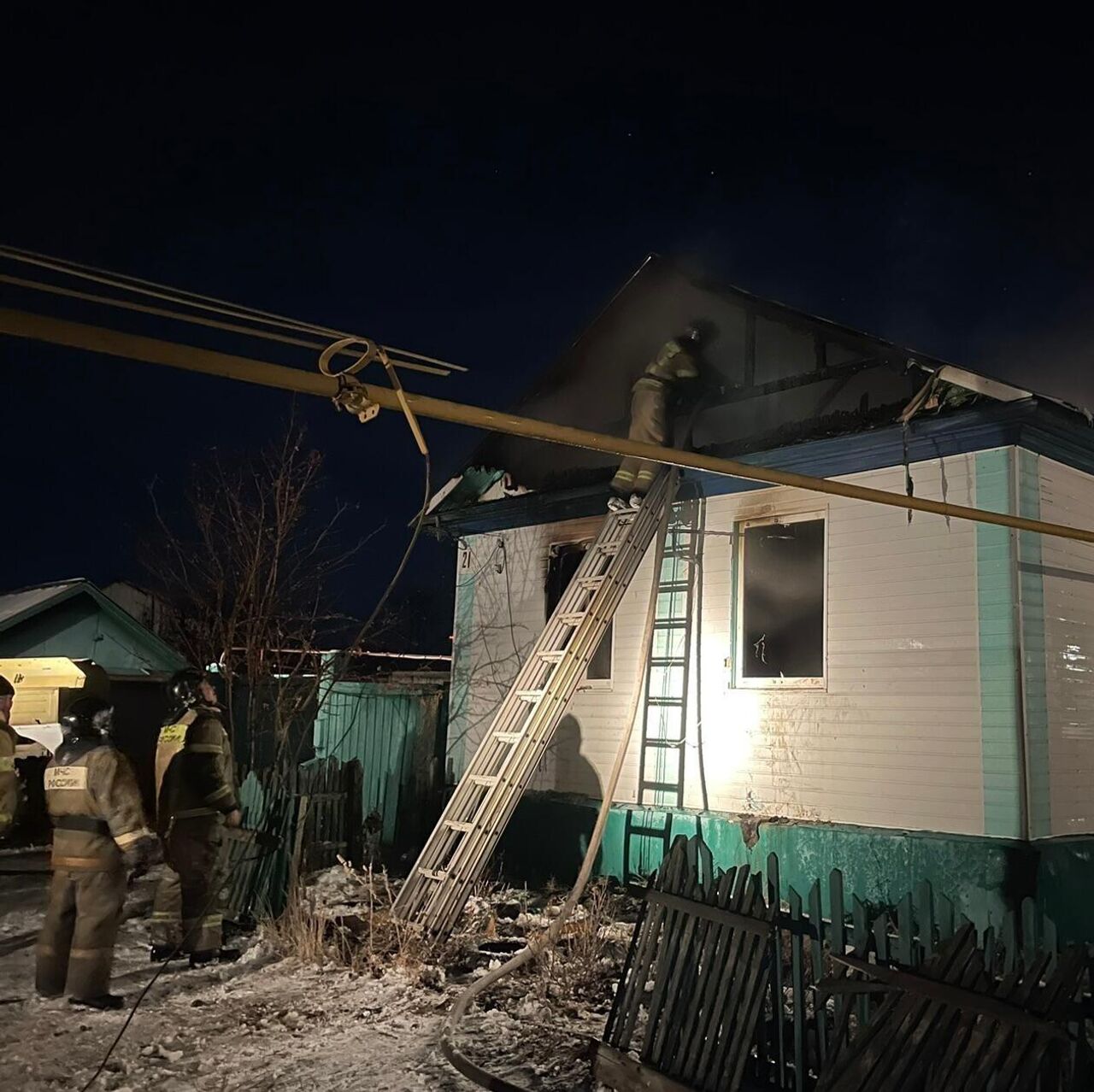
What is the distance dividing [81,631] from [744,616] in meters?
10.8

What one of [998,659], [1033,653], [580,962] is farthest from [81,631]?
[1033,653]

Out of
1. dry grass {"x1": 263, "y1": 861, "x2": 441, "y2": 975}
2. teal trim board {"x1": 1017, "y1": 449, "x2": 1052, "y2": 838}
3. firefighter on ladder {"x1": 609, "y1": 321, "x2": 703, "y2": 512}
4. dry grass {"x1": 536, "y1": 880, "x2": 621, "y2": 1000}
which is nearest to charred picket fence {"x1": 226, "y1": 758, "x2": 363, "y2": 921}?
dry grass {"x1": 263, "y1": 861, "x2": 441, "y2": 975}

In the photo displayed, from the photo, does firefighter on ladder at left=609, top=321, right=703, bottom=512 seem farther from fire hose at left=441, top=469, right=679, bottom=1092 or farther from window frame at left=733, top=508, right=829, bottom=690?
window frame at left=733, top=508, right=829, bottom=690

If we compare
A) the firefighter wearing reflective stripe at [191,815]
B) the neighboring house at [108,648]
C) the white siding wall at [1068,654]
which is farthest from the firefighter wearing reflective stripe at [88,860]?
the neighboring house at [108,648]

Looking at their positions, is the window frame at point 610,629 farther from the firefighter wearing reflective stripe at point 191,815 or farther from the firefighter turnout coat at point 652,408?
the firefighter wearing reflective stripe at point 191,815

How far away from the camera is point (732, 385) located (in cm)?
1034

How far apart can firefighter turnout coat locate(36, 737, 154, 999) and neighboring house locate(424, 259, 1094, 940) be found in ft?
14.6

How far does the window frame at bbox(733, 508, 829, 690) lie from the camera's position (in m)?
8.85

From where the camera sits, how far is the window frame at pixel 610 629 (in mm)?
10562

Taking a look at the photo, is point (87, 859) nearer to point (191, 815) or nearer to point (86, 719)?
point (86, 719)

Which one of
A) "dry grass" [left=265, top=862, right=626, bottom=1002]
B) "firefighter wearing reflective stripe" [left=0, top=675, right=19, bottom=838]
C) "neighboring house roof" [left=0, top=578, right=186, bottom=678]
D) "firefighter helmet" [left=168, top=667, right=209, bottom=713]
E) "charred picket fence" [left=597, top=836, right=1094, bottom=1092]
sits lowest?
"dry grass" [left=265, top=862, right=626, bottom=1002]

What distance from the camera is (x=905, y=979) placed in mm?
4043

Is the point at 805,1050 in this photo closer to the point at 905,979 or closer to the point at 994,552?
the point at 905,979

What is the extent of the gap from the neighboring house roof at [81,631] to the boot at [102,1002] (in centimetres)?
962
